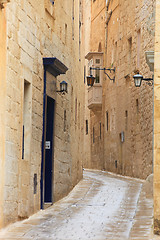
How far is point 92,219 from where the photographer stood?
10.6 metres

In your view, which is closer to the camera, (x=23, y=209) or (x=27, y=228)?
(x=27, y=228)

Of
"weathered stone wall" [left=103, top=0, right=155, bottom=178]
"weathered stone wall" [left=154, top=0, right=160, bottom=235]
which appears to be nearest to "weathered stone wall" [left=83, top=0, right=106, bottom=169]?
"weathered stone wall" [left=103, top=0, right=155, bottom=178]

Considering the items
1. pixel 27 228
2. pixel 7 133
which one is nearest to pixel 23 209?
pixel 27 228

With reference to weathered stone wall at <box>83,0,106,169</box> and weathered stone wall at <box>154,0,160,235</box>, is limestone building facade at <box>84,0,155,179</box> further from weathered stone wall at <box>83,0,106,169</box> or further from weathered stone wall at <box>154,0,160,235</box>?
weathered stone wall at <box>154,0,160,235</box>

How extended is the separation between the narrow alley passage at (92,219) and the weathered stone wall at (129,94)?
5623 millimetres

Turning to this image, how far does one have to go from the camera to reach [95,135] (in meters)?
33.7

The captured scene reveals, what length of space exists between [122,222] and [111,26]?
19.7 m

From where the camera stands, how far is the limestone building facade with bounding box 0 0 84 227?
9.17 meters

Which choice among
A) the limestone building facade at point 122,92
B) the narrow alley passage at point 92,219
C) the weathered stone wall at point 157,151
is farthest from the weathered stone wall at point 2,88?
the limestone building facade at point 122,92

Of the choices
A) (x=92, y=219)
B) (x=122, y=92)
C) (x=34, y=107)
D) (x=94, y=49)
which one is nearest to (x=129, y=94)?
(x=122, y=92)

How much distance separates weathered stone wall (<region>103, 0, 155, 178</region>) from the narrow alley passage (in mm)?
5623

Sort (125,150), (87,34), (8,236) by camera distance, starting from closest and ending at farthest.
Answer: (8,236) < (125,150) < (87,34)

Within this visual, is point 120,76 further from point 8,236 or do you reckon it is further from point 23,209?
point 8,236

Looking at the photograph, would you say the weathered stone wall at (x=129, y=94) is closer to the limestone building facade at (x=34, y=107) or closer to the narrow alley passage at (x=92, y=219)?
the limestone building facade at (x=34, y=107)
